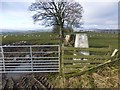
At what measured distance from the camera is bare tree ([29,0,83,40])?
1938 cm

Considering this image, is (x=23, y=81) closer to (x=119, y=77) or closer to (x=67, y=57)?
(x=67, y=57)

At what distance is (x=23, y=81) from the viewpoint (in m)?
7.00

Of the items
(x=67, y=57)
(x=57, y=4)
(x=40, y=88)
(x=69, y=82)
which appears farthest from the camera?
(x=57, y=4)

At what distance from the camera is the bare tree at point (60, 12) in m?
19.4

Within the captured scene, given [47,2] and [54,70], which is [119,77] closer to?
[54,70]

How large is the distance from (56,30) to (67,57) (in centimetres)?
1359

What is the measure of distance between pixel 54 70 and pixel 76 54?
908 mm

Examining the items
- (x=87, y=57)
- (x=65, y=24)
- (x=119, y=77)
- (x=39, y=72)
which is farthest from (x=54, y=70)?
(x=65, y=24)

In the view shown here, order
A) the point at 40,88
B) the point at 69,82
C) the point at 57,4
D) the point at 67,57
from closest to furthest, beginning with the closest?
the point at 40,88, the point at 69,82, the point at 67,57, the point at 57,4

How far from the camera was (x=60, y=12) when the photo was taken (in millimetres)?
20141

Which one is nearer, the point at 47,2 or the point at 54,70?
the point at 54,70

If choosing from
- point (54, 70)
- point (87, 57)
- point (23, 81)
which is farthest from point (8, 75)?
point (87, 57)

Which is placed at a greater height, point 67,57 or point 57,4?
point 57,4

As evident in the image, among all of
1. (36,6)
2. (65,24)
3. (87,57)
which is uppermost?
(36,6)
